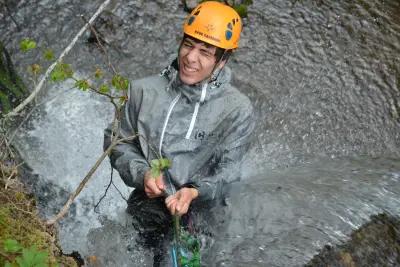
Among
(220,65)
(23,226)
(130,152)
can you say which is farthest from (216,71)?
(23,226)

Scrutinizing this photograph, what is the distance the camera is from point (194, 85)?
3.32m

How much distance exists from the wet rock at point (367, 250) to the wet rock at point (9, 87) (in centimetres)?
305

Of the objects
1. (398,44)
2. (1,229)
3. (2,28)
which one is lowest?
(2,28)

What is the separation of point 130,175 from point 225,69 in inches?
35.7

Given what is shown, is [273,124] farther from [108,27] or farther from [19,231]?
[19,231]

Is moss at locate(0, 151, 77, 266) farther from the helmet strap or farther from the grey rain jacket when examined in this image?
the helmet strap

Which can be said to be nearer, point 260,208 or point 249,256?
point 249,256

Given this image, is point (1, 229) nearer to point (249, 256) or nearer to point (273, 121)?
point (249, 256)

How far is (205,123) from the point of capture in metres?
3.40

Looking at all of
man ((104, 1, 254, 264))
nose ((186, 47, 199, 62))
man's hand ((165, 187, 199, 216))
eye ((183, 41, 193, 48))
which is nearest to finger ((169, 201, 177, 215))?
man's hand ((165, 187, 199, 216))

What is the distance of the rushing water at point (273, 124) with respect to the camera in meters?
4.11

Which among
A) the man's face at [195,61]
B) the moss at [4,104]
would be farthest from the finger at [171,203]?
the moss at [4,104]

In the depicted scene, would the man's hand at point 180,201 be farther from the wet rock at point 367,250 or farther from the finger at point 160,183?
the wet rock at point 367,250

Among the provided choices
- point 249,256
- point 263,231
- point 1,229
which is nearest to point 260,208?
point 263,231
